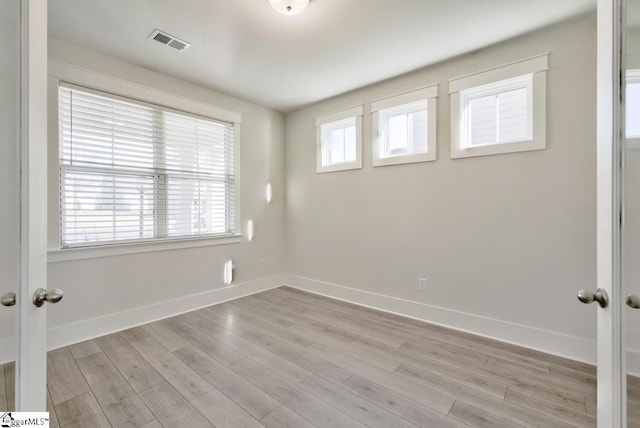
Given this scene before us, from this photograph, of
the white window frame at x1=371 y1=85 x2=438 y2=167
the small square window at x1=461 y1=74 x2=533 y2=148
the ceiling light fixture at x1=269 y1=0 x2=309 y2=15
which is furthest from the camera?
the white window frame at x1=371 y1=85 x2=438 y2=167

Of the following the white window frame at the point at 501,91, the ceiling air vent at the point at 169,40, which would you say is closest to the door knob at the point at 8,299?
the ceiling air vent at the point at 169,40

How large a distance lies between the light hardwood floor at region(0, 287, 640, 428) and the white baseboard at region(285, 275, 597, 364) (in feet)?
0.34

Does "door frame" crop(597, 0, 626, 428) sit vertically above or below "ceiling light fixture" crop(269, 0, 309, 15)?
below

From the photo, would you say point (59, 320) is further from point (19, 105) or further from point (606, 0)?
point (606, 0)

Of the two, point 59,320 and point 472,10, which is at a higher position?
point 472,10

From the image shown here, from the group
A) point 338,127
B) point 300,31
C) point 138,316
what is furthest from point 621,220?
point 138,316

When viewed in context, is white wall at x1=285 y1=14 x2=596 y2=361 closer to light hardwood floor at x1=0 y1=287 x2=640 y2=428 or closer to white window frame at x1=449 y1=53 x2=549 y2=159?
white window frame at x1=449 y1=53 x2=549 y2=159

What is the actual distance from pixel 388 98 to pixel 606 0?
2.33m

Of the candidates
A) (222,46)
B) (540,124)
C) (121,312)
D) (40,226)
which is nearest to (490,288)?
(540,124)

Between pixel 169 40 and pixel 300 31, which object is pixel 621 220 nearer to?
pixel 300 31

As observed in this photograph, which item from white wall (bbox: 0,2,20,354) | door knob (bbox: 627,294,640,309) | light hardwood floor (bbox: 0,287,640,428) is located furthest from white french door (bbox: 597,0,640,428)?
white wall (bbox: 0,2,20,354)

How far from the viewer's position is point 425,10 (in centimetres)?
203

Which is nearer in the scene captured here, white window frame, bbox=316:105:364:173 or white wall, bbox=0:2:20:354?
white wall, bbox=0:2:20:354

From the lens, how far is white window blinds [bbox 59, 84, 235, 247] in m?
2.50
